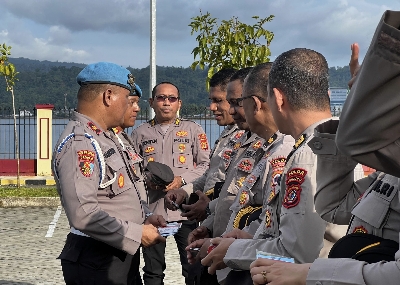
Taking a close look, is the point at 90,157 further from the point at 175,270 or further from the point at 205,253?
the point at 175,270

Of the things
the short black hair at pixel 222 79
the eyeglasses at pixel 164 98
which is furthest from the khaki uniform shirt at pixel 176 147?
the short black hair at pixel 222 79

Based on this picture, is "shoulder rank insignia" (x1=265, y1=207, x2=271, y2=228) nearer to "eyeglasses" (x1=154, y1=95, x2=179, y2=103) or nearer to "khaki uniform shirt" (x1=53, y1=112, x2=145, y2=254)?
"khaki uniform shirt" (x1=53, y1=112, x2=145, y2=254)

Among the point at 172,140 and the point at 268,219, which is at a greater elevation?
the point at 172,140

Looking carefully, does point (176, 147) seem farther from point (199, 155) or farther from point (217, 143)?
point (217, 143)

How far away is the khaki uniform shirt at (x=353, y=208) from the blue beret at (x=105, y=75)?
2.02m

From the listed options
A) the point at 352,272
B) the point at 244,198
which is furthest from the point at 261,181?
the point at 352,272

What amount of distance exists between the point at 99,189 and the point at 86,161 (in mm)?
211

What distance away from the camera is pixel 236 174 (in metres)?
3.87

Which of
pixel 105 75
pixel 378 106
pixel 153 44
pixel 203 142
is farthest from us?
pixel 153 44

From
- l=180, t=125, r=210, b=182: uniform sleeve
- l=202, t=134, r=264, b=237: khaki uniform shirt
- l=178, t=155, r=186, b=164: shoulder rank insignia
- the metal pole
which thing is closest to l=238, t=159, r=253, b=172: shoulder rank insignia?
l=202, t=134, r=264, b=237: khaki uniform shirt

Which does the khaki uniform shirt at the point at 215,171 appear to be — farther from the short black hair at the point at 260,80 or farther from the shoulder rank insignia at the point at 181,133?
the short black hair at the point at 260,80

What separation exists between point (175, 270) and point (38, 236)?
3.35 meters

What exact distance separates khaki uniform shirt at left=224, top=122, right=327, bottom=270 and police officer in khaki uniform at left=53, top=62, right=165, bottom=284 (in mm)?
1196

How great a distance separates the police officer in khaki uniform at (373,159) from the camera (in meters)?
1.52
